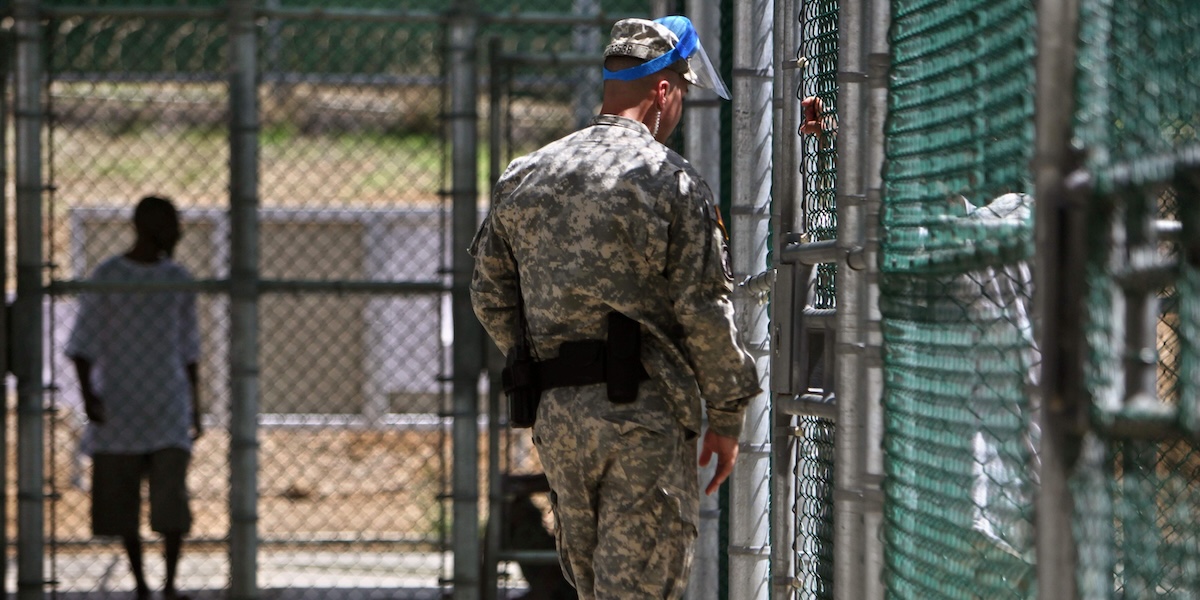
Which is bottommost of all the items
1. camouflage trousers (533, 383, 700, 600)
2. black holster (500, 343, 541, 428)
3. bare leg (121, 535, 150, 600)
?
bare leg (121, 535, 150, 600)

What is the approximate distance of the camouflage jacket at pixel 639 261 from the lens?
2969mm

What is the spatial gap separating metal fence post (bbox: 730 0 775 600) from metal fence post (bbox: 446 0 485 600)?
179 cm

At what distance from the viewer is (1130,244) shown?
131 centimetres

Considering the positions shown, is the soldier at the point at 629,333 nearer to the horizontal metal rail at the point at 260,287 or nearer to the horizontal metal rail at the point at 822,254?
the horizontal metal rail at the point at 822,254

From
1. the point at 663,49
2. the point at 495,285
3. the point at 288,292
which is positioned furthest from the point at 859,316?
the point at 288,292

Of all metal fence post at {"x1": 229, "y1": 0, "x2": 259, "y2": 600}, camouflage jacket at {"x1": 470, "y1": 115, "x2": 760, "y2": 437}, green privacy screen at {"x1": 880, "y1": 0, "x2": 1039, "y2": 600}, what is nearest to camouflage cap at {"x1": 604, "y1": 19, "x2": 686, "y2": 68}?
camouflage jacket at {"x1": 470, "y1": 115, "x2": 760, "y2": 437}

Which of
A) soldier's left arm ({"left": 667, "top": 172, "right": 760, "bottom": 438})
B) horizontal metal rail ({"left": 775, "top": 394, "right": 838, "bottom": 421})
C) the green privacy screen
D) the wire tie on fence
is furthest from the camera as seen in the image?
soldier's left arm ({"left": 667, "top": 172, "right": 760, "bottom": 438})

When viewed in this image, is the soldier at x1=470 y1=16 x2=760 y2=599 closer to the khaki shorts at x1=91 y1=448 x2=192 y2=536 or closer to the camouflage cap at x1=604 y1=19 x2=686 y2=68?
the camouflage cap at x1=604 y1=19 x2=686 y2=68

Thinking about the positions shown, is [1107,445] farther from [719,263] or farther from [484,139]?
[484,139]

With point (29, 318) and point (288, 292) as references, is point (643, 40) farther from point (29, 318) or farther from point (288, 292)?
point (29, 318)

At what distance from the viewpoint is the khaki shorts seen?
217 inches

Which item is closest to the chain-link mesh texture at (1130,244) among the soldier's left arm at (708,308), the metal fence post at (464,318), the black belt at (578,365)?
the soldier's left arm at (708,308)

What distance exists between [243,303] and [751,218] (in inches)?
94.6

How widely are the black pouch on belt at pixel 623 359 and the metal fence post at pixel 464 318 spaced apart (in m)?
1.90
